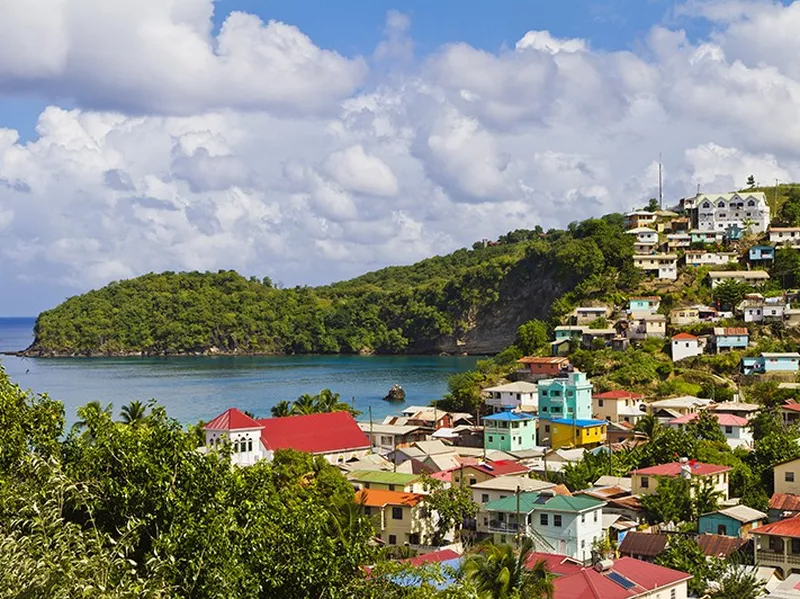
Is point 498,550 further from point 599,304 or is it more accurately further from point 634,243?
point 634,243

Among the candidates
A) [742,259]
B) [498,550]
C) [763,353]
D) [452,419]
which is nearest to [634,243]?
[742,259]

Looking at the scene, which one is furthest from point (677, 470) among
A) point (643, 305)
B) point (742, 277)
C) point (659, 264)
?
point (659, 264)

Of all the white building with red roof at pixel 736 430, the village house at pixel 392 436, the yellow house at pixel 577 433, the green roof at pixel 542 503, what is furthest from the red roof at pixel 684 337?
the green roof at pixel 542 503

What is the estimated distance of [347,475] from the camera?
30469 mm

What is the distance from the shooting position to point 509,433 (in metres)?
39.4

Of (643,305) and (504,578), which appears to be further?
(643,305)

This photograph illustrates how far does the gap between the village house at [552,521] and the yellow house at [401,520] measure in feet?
6.10

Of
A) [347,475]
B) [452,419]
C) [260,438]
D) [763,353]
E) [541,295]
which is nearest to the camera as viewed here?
[347,475]

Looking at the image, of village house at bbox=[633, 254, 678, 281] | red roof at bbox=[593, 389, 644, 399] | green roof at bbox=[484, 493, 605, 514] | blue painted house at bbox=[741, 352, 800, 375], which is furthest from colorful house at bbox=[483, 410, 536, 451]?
village house at bbox=[633, 254, 678, 281]

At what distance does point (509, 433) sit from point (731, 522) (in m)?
16.0

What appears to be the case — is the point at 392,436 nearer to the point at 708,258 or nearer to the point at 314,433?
the point at 314,433

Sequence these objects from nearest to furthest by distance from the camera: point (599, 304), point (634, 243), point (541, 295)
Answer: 1. point (599, 304)
2. point (634, 243)
3. point (541, 295)

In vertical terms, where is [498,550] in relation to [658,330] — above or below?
below

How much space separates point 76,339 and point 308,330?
30811 mm
